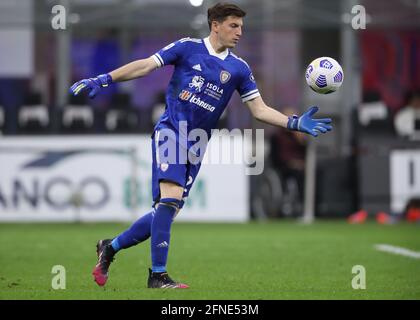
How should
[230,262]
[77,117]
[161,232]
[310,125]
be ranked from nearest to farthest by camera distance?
[161,232], [310,125], [230,262], [77,117]

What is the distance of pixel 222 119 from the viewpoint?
18547 millimetres

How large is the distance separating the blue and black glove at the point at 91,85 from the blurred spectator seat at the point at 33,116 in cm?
1082

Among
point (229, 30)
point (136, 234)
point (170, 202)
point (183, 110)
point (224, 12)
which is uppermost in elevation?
point (224, 12)

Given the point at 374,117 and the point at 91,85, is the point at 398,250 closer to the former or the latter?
the point at 91,85

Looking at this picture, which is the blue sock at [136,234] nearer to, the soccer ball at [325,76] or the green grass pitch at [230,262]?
the green grass pitch at [230,262]

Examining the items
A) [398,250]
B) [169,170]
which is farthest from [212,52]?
[398,250]

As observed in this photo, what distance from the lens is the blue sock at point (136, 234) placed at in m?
8.41

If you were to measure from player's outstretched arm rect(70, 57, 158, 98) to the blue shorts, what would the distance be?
1.68 feet

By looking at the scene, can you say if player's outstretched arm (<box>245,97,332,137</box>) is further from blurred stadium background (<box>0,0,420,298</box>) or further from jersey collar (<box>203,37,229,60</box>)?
blurred stadium background (<box>0,0,420,298</box>)

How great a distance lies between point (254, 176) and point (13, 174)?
418 centimetres

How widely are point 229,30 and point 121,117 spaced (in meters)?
10.7

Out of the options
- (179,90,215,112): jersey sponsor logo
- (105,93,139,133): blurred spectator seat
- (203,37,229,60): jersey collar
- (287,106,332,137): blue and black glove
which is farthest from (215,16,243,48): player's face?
(105,93,139,133): blurred spectator seat

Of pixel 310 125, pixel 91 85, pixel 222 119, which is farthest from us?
pixel 222 119

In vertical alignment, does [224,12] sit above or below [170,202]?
above
